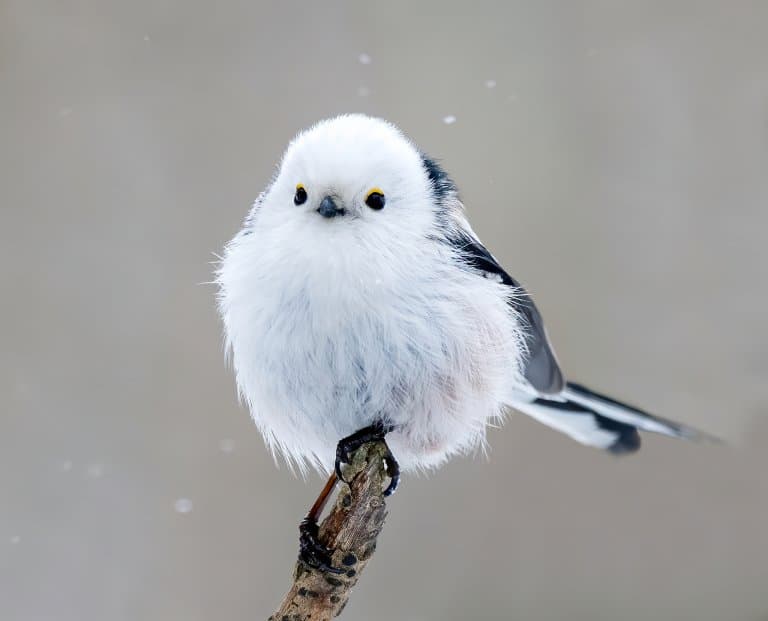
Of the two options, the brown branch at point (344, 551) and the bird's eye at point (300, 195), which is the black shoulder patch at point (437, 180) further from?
the brown branch at point (344, 551)

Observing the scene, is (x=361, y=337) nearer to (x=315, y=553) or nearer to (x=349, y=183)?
(x=349, y=183)

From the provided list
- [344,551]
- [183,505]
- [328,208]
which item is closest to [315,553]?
[344,551]

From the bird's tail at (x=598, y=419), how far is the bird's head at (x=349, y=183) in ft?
2.27

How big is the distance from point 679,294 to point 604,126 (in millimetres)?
708

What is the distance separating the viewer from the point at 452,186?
6.72 ft

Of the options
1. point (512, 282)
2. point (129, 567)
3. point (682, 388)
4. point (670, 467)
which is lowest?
point (129, 567)

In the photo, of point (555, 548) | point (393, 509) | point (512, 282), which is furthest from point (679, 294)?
point (512, 282)

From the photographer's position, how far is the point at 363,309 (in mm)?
1668

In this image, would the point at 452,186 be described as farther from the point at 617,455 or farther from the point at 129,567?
the point at 129,567

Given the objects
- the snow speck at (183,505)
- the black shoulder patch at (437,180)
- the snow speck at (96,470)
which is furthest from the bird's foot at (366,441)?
the snow speck at (96,470)

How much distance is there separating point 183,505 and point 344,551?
5.69 ft

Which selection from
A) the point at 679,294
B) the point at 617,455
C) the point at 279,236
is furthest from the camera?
the point at 679,294

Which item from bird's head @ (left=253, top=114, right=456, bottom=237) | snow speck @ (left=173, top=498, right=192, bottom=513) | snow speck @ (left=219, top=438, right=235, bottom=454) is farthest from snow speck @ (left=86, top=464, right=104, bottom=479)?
bird's head @ (left=253, top=114, right=456, bottom=237)

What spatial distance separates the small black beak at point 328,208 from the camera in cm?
166
